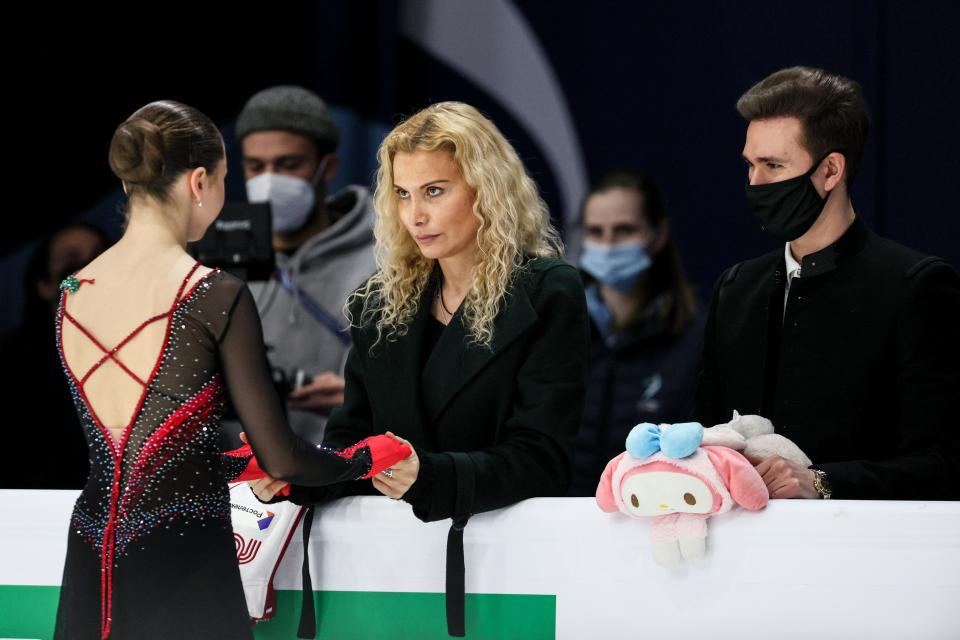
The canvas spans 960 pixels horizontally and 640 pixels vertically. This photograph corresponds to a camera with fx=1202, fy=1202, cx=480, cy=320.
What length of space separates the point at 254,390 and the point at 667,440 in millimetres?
771

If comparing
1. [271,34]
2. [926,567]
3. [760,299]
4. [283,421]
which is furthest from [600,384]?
[271,34]

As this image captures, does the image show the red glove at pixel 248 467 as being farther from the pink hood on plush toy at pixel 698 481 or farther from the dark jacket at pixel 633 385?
the dark jacket at pixel 633 385

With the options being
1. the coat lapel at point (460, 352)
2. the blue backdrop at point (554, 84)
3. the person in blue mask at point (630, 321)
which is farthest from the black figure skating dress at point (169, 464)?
the blue backdrop at point (554, 84)

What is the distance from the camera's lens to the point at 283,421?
6.86ft

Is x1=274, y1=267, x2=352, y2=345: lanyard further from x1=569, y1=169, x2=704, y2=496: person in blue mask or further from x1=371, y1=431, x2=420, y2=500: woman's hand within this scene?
x1=371, y1=431, x2=420, y2=500: woman's hand

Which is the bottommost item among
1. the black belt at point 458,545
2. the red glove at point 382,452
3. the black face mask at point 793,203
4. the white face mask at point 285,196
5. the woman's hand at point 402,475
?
the black belt at point 458,545

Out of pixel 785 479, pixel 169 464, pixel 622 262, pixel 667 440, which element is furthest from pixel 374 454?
pixel 622 262

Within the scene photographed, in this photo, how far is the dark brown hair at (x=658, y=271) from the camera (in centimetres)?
411

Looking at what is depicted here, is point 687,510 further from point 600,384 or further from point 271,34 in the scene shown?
point 271,34

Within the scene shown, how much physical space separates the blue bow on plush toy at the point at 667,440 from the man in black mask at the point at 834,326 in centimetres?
33

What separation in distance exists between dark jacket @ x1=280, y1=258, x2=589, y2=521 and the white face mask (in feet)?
5.67

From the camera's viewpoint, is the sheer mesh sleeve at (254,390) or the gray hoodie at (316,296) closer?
the sheer mesh sleeve at (254,390)

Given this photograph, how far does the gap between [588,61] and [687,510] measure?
3.74 m

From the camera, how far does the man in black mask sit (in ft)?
8.17
